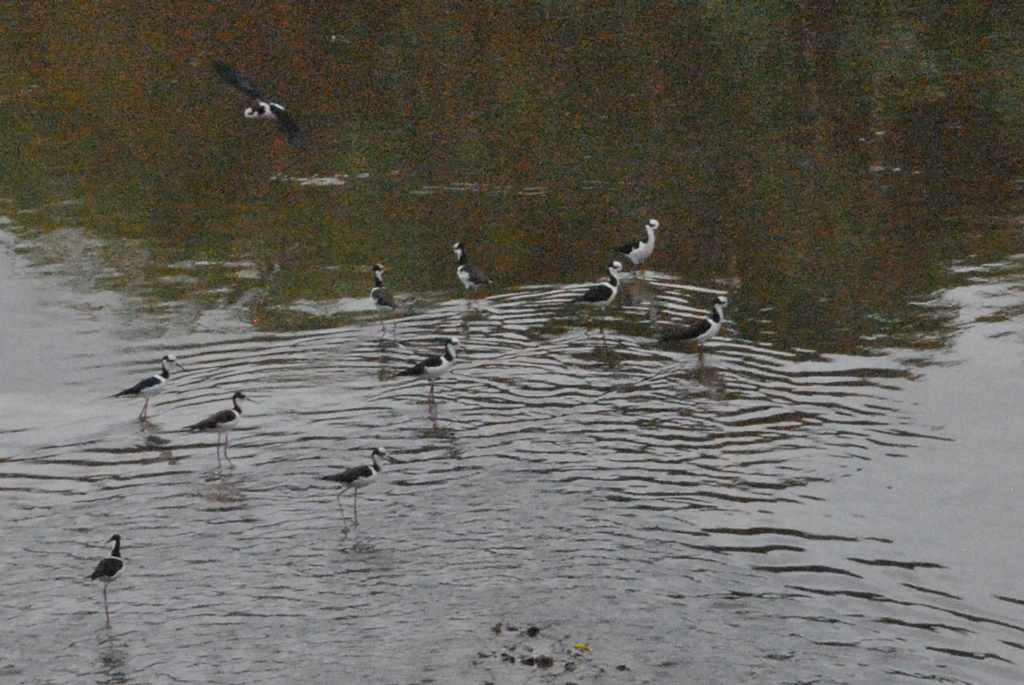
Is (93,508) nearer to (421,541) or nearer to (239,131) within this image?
(421,541)

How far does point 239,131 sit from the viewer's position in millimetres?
32094

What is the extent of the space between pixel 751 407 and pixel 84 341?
1006 centimetres

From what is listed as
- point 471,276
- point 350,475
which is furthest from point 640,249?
point 350,475

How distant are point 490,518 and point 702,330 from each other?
5680 mm

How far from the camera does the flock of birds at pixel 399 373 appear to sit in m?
15.4

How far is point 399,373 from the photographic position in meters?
18.8

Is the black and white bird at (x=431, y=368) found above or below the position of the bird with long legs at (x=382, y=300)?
below

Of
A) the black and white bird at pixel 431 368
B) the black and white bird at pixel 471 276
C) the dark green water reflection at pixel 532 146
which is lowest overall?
the black and white bird at pixel 431 368

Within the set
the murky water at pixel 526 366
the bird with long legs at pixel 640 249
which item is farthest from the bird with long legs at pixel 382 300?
the bird with long legs at pixel 640 249

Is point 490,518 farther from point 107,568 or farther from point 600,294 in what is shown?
point 600,294

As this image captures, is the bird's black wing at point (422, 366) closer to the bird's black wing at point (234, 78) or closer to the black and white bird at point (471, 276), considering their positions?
the black and white bird at point (471, 276)

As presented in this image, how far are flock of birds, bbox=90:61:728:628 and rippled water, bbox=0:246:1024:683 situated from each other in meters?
0.28

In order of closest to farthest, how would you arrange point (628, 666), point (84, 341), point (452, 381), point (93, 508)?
point (628, 666) < point (93, 508) < point (452, 381) < point (84, 341)

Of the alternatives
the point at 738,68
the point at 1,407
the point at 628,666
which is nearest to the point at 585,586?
the point at 628,666
